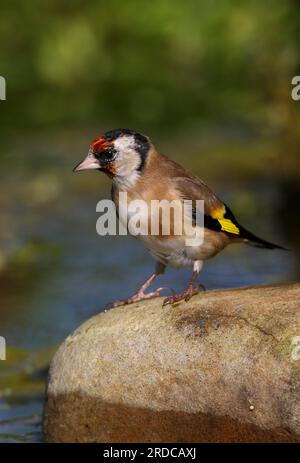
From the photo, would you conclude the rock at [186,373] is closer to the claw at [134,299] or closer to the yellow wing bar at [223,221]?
the claw at [134,299]

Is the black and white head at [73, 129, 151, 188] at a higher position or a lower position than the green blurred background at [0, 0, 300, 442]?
lower

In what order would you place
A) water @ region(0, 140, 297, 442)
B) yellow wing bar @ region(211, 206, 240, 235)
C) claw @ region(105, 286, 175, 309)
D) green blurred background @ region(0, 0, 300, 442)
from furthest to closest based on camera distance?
green blurred background @ region(0, 0, 300, 442) < water @ region(0, 140, 297, 442) < yellow wing bar @ region(211, 206, 240, 235) < claw @ region(105, 286, 175, 309)

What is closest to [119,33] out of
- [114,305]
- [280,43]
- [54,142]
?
[54,142]

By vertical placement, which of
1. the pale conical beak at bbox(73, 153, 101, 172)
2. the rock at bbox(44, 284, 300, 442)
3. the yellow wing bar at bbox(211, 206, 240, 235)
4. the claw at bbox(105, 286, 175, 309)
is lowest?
the rock at bbox(44, 284, 300, 442)

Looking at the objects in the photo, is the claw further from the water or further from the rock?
the water

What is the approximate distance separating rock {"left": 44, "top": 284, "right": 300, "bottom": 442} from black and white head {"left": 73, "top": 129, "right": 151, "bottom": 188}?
71 centimetres

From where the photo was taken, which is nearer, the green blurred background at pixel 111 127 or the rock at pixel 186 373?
the rock at pixel 186 373

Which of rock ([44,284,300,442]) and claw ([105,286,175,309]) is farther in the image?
claw ([105,286,175,309])

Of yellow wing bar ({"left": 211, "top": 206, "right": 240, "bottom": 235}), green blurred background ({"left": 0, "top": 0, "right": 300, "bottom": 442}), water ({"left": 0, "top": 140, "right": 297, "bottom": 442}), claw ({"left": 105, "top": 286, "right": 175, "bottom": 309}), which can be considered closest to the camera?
claw ({"left": 105, "top": 286, "right": 175, "bottom": 309})

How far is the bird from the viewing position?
19.8 ft

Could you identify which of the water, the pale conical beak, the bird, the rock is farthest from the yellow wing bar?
the water

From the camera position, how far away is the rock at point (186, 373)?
5.14 m

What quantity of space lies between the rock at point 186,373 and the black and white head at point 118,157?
708 millimetres

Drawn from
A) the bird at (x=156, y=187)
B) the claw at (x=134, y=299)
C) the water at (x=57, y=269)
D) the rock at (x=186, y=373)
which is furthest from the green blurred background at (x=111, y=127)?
the bird at (x=156, y=187)
